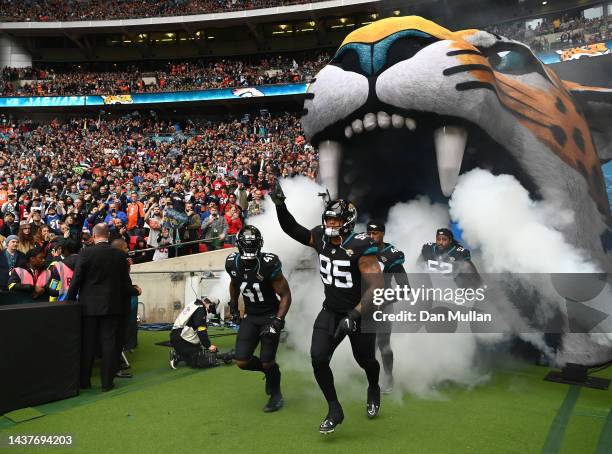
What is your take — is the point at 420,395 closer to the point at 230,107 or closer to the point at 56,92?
the point at 230,107

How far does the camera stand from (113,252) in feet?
16.4

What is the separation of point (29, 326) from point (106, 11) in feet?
→ 95.4

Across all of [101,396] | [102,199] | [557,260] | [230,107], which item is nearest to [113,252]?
[101,396]

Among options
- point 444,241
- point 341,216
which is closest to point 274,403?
point 341,216

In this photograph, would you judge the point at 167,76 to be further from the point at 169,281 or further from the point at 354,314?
the point at 354,314

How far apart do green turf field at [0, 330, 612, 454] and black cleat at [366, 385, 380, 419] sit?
10 centimetres

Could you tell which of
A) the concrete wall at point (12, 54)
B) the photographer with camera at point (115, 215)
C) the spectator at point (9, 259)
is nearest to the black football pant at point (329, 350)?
the spectator at point (9, 259)

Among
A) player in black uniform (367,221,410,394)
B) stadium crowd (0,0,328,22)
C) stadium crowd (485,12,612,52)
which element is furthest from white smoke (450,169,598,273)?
stadium crowd (0,0,328,22)

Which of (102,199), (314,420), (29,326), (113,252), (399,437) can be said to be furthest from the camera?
(102,199)

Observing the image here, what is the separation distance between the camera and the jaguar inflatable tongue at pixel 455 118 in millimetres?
3898

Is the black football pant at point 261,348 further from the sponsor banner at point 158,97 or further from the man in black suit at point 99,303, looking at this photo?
the sponsor banner at point 158,97

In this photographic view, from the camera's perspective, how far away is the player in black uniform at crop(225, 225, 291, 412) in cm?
413

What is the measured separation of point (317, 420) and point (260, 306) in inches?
40.6

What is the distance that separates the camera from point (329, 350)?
139 inches
